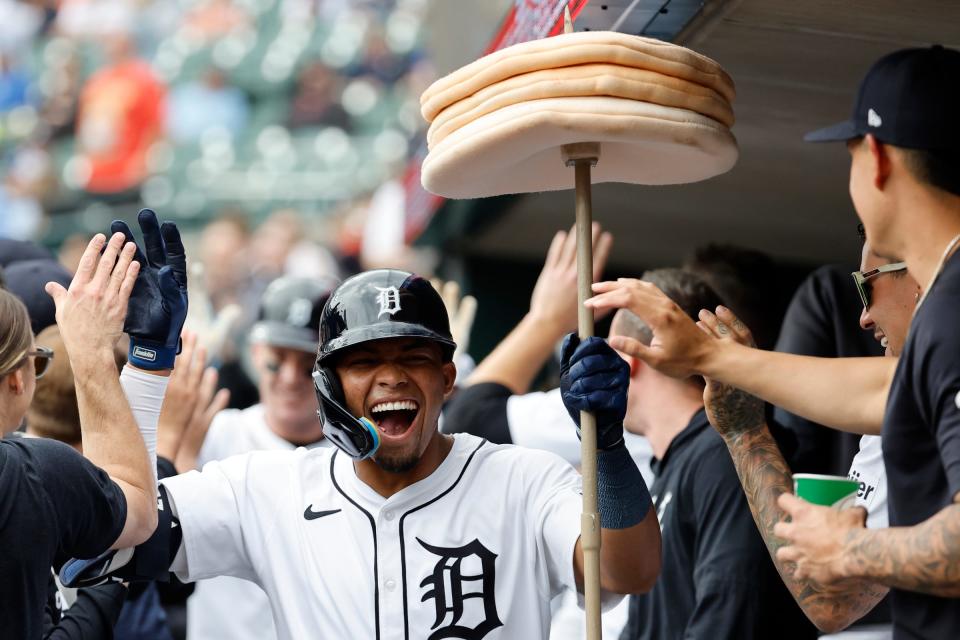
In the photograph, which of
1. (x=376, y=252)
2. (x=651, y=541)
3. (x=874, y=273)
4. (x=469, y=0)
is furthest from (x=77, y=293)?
(x=376, y=252)

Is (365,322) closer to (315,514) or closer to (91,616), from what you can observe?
(315,514)

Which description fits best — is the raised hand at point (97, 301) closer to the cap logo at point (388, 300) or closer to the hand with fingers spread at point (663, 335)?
the cap logo at point (388, 300)

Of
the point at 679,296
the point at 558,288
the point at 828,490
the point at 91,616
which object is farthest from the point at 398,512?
the point at 558,288

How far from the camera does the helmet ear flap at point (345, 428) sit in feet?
10.0

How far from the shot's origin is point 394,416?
322 centimetres

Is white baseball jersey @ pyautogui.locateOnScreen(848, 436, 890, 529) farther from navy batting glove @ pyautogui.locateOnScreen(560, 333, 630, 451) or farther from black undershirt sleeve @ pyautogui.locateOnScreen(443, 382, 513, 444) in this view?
black undershirt sleeve @ pyautogui.locateOnScreen(443, 382, 513, 444)

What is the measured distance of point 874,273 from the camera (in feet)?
9.83

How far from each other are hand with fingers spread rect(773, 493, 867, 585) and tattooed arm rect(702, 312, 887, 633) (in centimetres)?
Answer: 47

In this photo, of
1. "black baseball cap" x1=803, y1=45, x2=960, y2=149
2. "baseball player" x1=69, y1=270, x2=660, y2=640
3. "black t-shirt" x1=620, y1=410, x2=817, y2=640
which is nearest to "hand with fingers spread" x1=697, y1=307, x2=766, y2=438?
"baseball player" x1=69, y1=270, x2=660, y2=640

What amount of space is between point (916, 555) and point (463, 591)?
1.16 m

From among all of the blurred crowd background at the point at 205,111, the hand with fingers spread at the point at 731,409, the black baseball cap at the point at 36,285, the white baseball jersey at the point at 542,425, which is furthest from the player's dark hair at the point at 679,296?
the blurred crowd background at the point at 205,111

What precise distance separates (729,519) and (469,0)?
4.02m

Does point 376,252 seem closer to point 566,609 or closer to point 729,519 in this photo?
point 566,609

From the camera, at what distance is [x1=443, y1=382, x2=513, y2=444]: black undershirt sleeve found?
4.52 m
